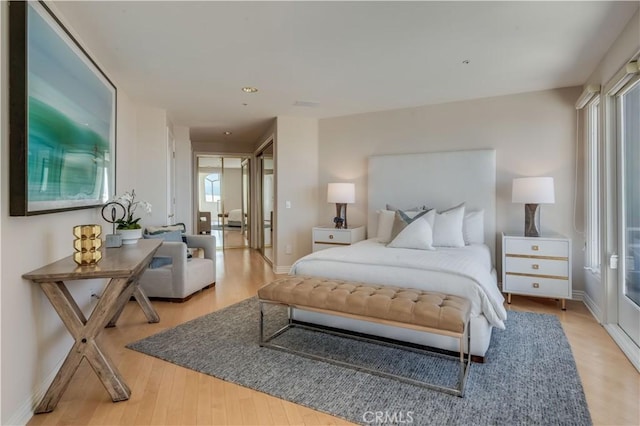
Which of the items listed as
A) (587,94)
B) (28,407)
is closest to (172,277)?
(28,407)

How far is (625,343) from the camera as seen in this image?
2568 mm

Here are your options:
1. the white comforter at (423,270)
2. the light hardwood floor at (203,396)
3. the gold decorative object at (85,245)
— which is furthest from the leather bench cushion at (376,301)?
the gold decorative object at (85,245)

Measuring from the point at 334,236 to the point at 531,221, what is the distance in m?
2.35

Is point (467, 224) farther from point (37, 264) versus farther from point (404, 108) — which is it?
point (37, 264)

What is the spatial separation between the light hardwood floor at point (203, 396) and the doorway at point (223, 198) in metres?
5.75

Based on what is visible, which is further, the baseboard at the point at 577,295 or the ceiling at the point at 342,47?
the baseboard at the point at 577,295

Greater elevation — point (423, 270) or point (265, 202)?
point (265, 202)

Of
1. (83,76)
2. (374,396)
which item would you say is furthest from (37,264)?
(374,396)

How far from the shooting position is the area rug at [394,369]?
1.82 meters

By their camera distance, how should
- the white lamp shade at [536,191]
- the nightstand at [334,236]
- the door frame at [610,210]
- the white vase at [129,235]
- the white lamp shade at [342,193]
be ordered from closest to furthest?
the door frame at [610,210]
the white vase at [129,235]
the white lamp shade at [536,191]
the nightstand at [334,236]
the white lamp shade at [342,193]

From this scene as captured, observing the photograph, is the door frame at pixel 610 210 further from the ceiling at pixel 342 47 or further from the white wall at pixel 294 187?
the white wall at pixel 294 187

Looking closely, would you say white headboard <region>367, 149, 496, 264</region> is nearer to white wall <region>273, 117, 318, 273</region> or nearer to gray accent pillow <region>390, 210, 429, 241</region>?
gray accent pillow <region>390, 210, 429, 241</region>

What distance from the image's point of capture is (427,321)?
2043mm

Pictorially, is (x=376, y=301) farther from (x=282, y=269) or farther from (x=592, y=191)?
(x=282, y=269)
